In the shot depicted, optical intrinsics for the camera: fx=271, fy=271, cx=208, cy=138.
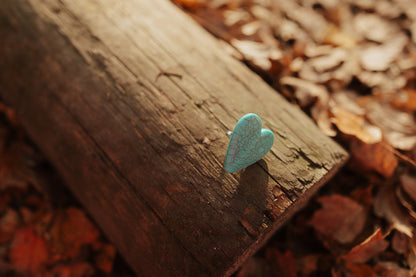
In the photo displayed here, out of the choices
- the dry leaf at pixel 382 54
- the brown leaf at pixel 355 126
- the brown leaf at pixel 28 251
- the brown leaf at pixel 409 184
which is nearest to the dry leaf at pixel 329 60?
the dry leaf at pixel 382 54

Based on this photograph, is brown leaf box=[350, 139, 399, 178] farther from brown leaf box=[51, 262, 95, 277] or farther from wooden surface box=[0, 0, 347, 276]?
brown leaf box=[51, 262, 95, 277]

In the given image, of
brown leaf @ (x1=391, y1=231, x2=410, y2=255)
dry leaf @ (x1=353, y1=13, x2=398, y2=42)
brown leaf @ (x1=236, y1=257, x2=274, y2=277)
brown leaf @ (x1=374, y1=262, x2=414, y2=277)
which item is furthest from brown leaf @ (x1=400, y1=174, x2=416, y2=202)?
dry leaf @ (x1=353, y1=13, x2=398, y2=42)

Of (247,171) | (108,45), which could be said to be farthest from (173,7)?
(247,171)

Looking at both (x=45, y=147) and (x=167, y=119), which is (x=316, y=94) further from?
(x=45, y=147)

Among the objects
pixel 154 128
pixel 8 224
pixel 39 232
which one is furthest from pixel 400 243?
pixel 8 224

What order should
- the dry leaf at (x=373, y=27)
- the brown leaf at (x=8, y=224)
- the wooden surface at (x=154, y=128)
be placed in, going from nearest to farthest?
the wooden surface at (x=154, y=128)
the brown leaf at (x=8, y=224)
the dry leaf at (x=373, y=27)

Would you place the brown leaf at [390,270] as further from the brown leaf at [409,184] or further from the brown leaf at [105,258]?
the brown leaf at [105,258]

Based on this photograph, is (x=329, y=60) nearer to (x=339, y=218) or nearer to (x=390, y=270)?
(x=339, y=218)

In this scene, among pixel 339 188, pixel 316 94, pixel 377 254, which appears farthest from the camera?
pixel 316 94
